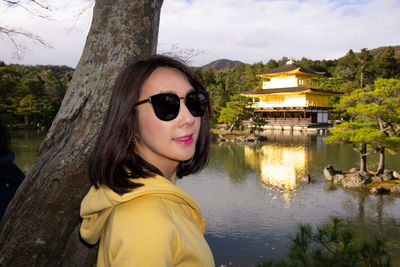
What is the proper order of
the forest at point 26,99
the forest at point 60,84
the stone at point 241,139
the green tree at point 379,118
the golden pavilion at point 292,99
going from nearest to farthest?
the green tree at point 379,118 → the stone at point 241,139 → the forest at point 26,99 → the forest at point 60,84 → the golden pavilion at point 292,99

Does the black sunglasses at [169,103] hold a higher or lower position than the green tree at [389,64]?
lower

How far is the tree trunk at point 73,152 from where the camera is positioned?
123cm

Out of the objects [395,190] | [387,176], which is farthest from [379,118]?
[395,190]

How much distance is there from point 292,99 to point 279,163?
17896mm

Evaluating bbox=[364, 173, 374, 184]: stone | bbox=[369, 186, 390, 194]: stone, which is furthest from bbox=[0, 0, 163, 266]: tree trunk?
bbox=[364, 173, 374, 184]: stone

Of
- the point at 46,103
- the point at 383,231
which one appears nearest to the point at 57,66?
the point at 46,103

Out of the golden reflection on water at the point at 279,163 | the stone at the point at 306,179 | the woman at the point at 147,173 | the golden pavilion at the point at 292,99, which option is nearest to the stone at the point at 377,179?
the stone at the point at 306,179

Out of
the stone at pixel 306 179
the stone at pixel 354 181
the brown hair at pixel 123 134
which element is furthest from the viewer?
the stone at pixel 306 179

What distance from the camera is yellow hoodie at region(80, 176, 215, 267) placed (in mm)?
644

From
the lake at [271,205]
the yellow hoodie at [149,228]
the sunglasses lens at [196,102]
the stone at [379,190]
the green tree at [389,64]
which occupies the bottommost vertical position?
the lake at [271,205]

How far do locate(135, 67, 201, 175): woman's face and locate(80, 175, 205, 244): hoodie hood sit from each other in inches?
5.0

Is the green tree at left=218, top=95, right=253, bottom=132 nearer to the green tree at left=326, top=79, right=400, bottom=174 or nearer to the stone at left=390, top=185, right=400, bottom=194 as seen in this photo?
the green tree at left=326, top=79, right=400, bottom=174

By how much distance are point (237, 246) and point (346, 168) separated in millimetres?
7049

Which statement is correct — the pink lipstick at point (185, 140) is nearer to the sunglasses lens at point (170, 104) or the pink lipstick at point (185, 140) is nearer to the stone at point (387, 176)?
the sunglasses lens at point (170, 104)
